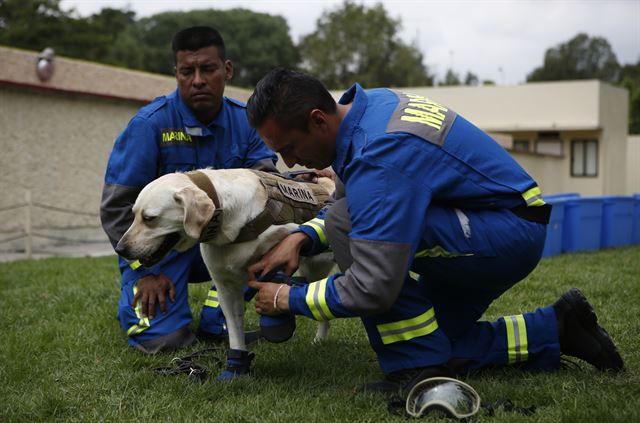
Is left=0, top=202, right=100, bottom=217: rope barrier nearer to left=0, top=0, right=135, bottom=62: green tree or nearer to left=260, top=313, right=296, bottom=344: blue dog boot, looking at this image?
left=260, top=313, right=296, bottom=344: blue dog boot

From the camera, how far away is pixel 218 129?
15.0 ft

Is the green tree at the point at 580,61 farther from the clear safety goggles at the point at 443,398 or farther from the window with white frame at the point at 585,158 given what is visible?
the clear safety goggles at the point at 443,398

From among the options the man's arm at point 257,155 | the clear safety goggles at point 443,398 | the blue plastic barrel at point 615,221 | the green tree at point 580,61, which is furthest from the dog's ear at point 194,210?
the green tree at point 580,61

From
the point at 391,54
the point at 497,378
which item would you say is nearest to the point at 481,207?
the point at 497,378

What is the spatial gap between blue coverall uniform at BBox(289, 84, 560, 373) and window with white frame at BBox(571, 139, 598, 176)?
96.2 ft

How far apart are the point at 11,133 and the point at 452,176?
35.7 feet

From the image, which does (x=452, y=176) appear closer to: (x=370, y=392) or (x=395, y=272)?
(x=395, y=272)

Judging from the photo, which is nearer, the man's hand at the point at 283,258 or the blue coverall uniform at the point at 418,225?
the blue coverall uniform at the point at 418,225

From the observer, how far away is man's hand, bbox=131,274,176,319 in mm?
4297

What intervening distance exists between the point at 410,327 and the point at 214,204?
1032mm

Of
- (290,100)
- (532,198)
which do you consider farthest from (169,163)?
(532,198)

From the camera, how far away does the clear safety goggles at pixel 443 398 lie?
2.84 m

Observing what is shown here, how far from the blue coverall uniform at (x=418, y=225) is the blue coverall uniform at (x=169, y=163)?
144cm

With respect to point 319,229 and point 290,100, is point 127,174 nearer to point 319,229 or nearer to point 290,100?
point 319,229
